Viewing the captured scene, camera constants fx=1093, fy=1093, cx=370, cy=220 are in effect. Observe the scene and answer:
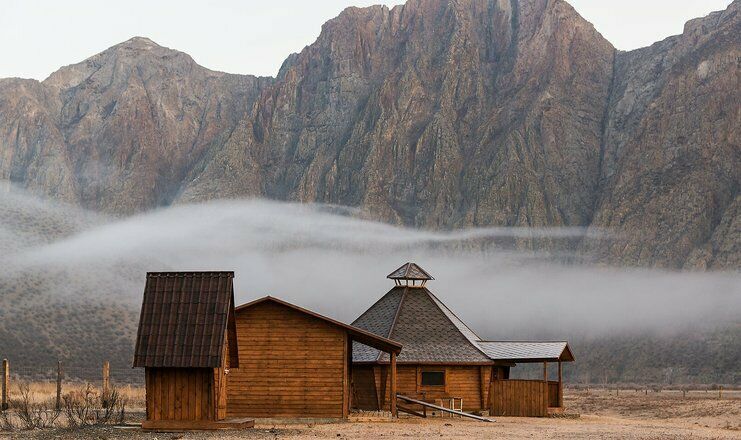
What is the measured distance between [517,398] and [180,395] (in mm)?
20813

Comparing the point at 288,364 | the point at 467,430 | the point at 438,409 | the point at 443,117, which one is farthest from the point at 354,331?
the point at 443,117

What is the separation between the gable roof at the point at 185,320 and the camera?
32500 millimetres

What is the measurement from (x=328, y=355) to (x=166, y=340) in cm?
935

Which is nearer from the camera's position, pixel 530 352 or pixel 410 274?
pixel 530 352

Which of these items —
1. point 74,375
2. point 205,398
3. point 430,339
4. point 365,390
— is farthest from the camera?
point 74,375

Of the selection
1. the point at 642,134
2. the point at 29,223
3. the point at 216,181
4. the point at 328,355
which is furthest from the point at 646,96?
the point at 328,355

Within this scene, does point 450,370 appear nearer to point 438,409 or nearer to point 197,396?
point 438,409

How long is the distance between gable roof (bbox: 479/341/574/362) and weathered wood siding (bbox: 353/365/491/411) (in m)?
1.29

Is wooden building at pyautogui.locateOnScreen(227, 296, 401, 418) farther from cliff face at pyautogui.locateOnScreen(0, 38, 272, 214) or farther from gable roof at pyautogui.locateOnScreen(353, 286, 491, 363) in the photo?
cliff face at pyautogui.locateOnScreen(0, 38, 272, 214)

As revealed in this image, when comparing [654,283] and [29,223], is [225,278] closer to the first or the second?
[654,283]

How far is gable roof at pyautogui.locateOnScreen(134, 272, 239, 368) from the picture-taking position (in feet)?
107

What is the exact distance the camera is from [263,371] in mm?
41188

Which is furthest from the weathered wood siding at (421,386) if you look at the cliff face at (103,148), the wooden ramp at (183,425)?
the cliff face at (103,148)

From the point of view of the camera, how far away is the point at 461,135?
176 metres
